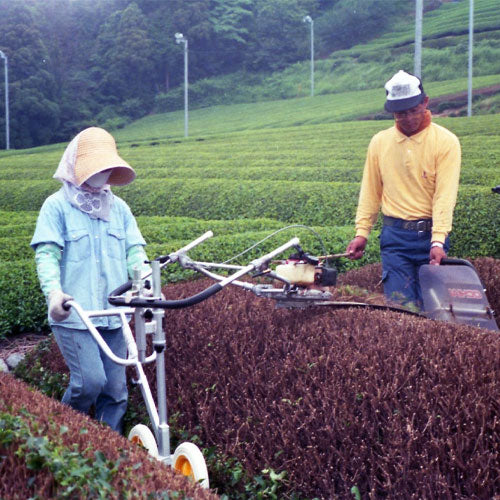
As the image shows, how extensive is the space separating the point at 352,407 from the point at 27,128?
28354 mm

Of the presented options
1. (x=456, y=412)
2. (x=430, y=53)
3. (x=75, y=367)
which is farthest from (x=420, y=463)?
(x=430, y=53)

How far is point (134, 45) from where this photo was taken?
3362cm

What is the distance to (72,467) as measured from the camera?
2037 millimetres

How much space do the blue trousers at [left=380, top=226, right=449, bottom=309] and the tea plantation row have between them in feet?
7.91

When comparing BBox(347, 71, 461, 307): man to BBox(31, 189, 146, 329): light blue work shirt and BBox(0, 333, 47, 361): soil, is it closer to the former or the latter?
BBox(31, 189, 146, 329): light blue work shirt

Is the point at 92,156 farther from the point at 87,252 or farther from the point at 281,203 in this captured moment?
the point at 281,203

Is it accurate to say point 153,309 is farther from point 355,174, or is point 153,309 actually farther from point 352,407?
point 355,174

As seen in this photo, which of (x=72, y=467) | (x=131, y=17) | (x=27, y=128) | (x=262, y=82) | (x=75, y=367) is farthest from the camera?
(x=262, y=82)

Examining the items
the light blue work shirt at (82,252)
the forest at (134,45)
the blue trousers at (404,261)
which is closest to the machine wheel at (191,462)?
the light blue work shirt at (82,252)

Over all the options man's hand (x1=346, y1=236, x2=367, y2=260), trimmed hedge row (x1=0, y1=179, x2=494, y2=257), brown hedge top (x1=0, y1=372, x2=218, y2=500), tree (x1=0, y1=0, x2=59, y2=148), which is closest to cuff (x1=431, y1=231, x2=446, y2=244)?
man's hand (x1=346, y1=236, x2=367, y2=260)

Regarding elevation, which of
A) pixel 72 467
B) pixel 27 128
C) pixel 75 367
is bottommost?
pixel 27 128

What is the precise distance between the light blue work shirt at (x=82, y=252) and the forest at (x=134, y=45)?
23.1 meters

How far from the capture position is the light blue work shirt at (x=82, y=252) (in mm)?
3525

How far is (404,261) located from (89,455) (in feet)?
9.35
